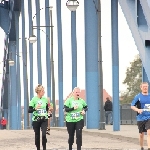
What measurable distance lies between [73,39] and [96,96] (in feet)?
24.4

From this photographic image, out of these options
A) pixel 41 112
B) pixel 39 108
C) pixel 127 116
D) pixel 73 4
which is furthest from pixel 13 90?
pixel 39 108

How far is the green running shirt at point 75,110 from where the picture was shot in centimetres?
1902

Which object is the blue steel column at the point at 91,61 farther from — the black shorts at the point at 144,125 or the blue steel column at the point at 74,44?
the black shorts at the point at 144,125

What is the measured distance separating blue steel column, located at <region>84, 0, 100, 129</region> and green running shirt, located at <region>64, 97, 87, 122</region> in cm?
1893

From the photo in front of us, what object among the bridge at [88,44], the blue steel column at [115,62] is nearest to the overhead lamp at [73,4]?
the bridge at [88,44]

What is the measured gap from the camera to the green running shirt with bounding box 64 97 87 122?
19016mm

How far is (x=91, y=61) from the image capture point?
38.4m

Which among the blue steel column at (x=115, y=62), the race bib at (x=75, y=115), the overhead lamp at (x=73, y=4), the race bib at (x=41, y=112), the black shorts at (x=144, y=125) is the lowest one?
the black shorts at (x=144, y=125)

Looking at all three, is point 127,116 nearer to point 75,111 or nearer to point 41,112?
point 41,112

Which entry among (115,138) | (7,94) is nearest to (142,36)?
(115,138)

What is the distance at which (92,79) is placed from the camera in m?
38.5

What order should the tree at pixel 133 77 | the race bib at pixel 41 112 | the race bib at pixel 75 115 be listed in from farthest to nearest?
1. the tree at pixel 133 77
2. the race bib at pixel 41 112
3. the race bib at pixel 75 115

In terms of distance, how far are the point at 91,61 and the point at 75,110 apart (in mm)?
19412

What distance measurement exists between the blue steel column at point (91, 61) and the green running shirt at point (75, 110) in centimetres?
1893
